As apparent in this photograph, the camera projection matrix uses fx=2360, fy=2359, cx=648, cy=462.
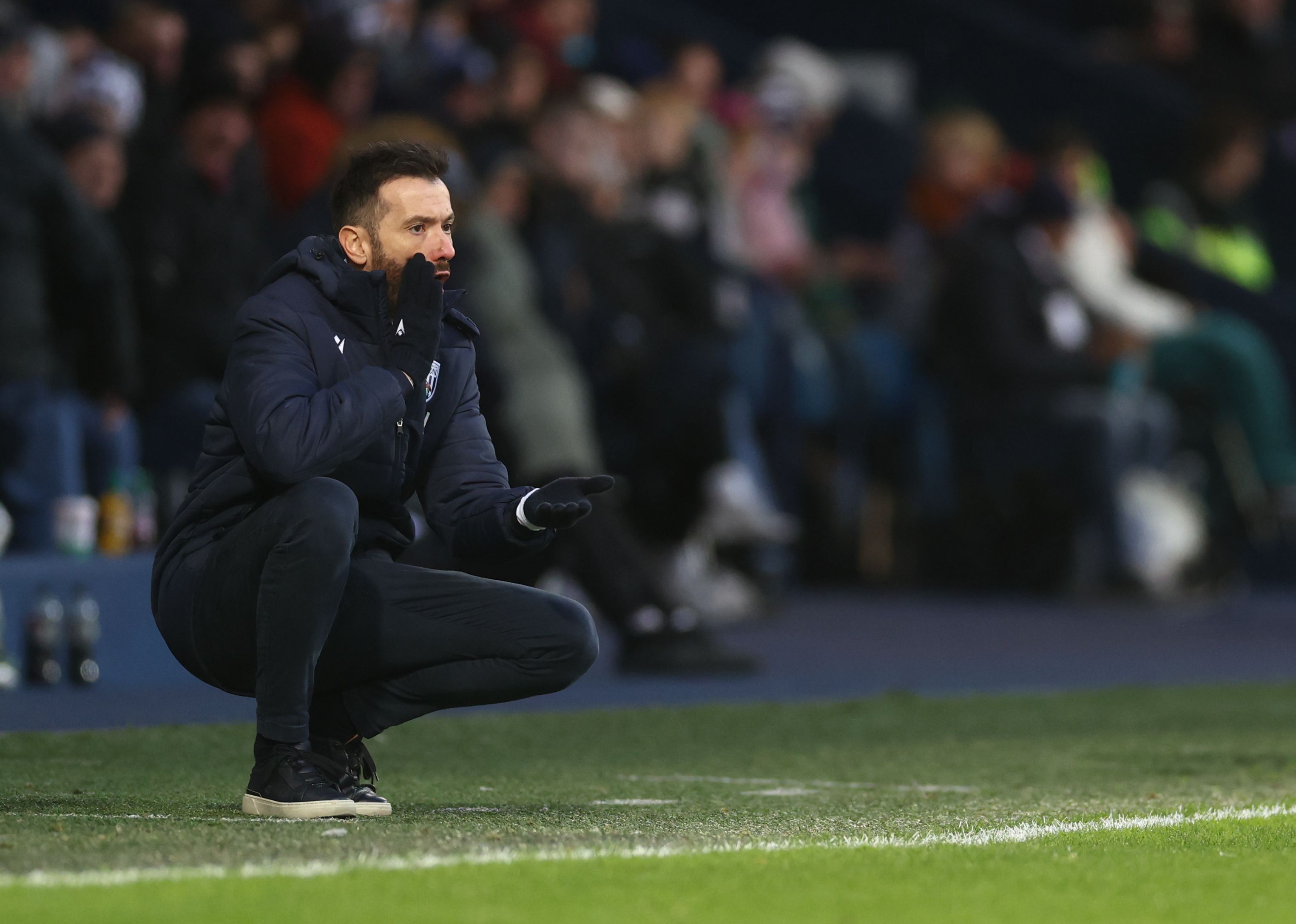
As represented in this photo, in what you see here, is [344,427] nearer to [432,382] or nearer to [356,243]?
[432,382]

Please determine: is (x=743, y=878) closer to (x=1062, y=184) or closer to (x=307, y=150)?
(x=307, y=150)

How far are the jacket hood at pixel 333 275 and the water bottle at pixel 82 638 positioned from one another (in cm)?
338

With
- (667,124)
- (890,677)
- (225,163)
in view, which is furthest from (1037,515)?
(225,163)

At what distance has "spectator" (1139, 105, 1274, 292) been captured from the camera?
14.3 m

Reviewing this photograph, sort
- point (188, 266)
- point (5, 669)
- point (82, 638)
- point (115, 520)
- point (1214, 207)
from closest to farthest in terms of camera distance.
→ 1. point (5, 669)
2. point (82, 638)
3. point (115, 520)
4. point (188, 266)
5. point (1214, 207)

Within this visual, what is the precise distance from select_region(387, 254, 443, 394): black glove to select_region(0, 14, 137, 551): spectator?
3.90 m

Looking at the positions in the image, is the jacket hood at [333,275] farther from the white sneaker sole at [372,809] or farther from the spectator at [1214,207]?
the spectator at [1214,207]

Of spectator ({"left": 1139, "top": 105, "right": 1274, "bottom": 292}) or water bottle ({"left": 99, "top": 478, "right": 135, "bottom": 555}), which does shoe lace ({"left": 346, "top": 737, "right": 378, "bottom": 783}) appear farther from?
spectator ({"left": 1139, "top": 105, "right": 1274, "bottom": 292})

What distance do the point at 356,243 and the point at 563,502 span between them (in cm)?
72

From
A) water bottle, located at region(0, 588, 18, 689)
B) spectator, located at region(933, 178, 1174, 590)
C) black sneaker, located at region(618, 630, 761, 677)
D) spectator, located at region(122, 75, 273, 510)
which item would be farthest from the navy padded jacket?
spectator, located at region(933, 178, 1174, 590)

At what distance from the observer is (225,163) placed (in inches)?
367

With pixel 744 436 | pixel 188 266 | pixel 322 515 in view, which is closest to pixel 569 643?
pixel 322 515

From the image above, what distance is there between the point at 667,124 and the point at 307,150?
2127 mm

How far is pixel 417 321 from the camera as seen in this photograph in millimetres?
4676
